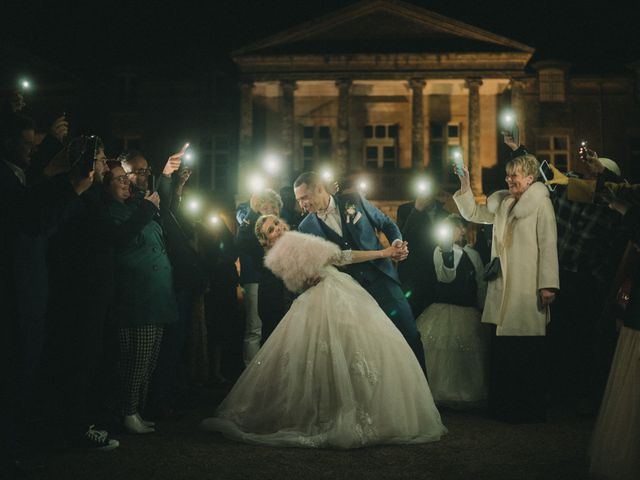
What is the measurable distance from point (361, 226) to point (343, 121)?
73.8ft

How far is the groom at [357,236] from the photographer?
6.02 metres

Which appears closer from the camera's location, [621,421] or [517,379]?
[621,421]

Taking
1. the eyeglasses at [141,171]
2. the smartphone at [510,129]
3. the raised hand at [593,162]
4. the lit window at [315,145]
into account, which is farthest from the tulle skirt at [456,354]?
the lit window at [315,145]

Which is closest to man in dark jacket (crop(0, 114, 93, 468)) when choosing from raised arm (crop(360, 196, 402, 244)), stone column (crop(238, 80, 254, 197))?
raised arm (crop(360, 196, 402, 244))

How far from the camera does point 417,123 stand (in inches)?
1104

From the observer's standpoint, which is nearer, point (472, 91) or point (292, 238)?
point (292, 238)

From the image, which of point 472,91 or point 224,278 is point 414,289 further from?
point 472,91

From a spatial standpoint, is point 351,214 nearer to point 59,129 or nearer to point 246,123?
point 59,129

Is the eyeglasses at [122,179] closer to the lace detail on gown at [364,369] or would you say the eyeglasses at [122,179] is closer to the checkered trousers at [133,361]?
the checkered trousers at [133,361]

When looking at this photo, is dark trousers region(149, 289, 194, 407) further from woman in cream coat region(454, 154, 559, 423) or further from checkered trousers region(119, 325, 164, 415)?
woman in cream coat region(454, 154, 559, 423)

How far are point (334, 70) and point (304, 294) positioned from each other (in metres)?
24.0

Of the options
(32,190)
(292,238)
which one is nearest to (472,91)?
(292,238)

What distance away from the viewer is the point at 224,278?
8711 millimetres

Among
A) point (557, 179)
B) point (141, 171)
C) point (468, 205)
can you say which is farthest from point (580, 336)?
point (141, 171)
